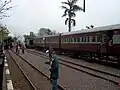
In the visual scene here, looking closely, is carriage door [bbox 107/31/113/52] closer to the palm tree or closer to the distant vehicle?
the distant vehicle

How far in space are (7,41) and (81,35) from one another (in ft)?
153

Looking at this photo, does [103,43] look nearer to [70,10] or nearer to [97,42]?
[97,42]

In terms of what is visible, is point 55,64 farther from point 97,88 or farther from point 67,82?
point 67,82

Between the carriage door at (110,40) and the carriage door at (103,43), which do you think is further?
the carriage door at (103,43)

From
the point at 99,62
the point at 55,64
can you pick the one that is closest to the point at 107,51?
the point at 99,62

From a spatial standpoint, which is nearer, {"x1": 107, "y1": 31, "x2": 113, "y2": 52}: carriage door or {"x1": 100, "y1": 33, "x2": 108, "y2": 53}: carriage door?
{"x1": 107, "y1": 31, "x2": 113, "y2": 52}: carriage door

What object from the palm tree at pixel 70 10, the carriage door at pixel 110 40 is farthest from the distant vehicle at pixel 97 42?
the palm tree at pixel 70 10

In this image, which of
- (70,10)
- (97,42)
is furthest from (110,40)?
(70,10)

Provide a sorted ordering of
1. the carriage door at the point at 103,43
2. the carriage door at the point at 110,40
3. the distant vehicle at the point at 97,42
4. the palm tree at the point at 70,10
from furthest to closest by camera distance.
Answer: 1. the palm tree at the point at 70,10
2. the carriage door at the point at 103,43
3. the carriage door at the point at 110,40
4. the distant vehicle at the point at 97,42

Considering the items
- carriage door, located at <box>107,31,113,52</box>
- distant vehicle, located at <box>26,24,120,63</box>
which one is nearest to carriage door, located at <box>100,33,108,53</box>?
distant vehicle, located at <box>26,24,120,63</box>

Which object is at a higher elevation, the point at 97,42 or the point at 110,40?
the point at 110,40

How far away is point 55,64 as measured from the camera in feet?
33.9

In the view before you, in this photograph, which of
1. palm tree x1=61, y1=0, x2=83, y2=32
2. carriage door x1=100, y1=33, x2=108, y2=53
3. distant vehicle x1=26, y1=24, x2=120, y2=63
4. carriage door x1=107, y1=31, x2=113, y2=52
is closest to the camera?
distant vehicle x1=26, y1=24, x2=120, y2=63

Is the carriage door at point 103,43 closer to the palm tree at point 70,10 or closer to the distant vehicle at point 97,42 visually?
the distant vehicle at point 97,42
